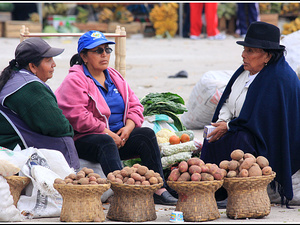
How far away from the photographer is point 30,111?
4355mm

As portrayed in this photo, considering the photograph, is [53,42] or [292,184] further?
[53,42]

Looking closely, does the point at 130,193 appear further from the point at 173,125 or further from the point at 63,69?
the point at 63,69

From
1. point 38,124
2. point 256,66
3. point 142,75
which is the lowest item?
point 142,75

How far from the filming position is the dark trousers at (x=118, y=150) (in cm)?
466

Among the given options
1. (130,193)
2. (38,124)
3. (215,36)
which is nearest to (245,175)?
(130,193)

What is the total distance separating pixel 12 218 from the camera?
402cm

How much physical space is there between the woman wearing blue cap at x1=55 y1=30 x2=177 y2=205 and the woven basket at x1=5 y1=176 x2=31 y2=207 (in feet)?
2.29

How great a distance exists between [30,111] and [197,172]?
4.46ft

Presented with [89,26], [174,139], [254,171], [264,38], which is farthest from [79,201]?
[89,26]

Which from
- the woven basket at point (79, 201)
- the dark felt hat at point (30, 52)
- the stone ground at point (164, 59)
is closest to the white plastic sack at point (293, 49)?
the stone ground at point (164, 59)

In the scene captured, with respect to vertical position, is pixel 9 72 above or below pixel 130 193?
above

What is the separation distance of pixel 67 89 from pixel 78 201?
1.31m

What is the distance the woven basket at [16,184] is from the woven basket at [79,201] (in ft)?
1.25

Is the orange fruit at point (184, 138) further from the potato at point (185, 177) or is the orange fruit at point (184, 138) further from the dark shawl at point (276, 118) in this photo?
the potato at point (185, 177)
